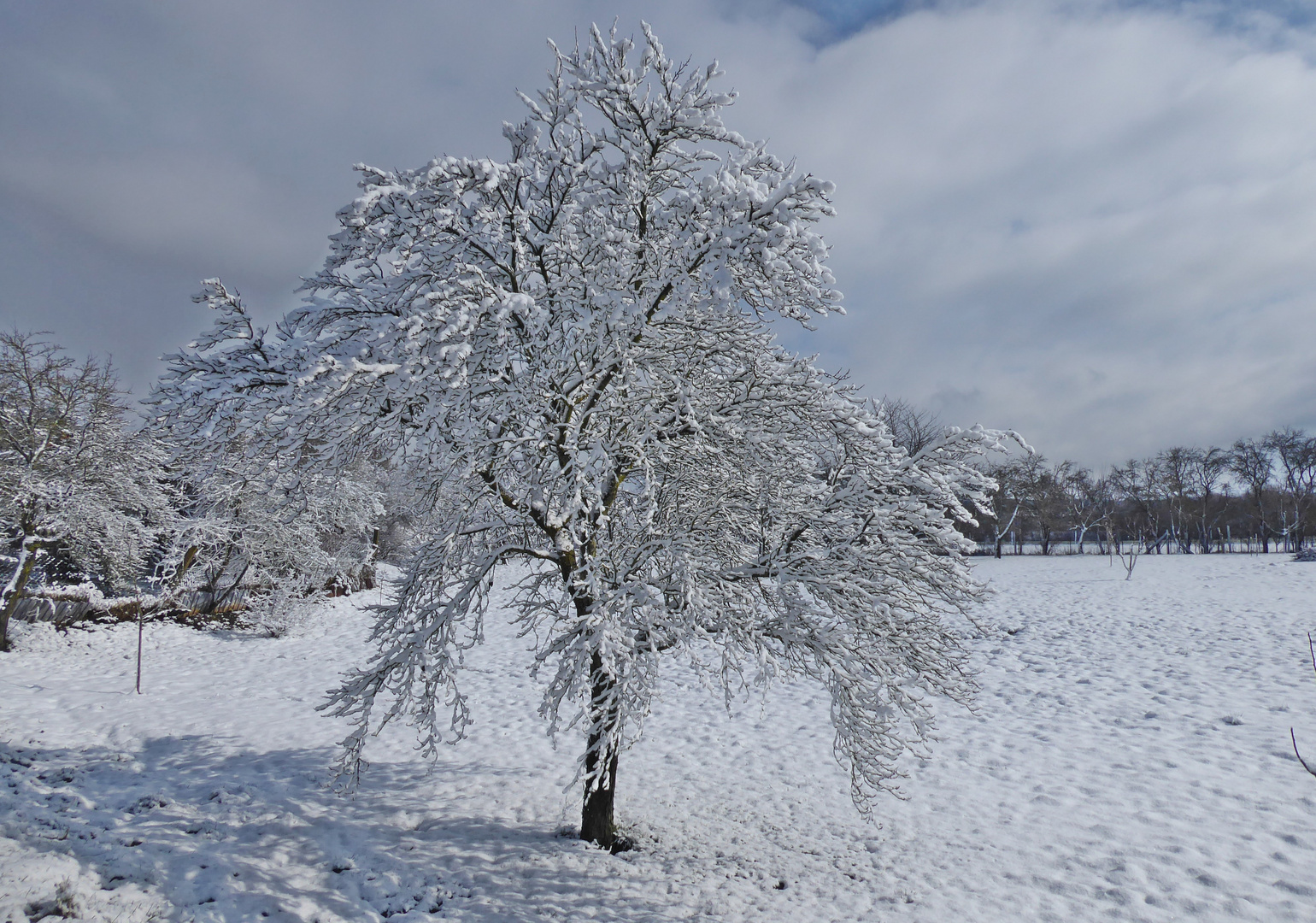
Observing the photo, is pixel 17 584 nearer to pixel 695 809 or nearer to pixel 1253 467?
pixel 695 809

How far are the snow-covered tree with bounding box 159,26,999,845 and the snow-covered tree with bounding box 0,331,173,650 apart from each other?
11.9 meters

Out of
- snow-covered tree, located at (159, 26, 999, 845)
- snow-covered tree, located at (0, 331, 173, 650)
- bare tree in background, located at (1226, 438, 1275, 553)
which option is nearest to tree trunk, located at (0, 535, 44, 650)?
snow-covered tree, located at (0, 331, 173, 650)

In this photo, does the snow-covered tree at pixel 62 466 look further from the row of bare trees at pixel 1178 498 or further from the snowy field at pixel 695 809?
the row of bare trees at pixel 1178 498

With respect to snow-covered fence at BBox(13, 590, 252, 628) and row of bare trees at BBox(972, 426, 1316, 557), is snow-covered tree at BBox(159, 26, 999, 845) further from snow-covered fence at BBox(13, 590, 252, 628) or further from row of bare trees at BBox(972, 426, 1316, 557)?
row of bare trees at BBox(972, 426, 1316, 557)

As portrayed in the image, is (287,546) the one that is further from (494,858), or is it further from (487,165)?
(487,165)

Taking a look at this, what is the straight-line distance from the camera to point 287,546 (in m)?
17.3

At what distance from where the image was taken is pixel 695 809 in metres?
7.30

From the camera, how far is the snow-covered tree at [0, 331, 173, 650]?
12750 millimetres

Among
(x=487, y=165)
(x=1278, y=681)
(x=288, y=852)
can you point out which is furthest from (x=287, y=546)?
(x=1278, y=681)

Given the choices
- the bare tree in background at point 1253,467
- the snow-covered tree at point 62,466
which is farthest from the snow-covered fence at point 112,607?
the bare tree in background at point 1253,467

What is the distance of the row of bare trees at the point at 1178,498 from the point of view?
1671 inches

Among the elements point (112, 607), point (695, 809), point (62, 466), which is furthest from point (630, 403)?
point (112, 607)

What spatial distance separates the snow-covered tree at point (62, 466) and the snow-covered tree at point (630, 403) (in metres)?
11.9

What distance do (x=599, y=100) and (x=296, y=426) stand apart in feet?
12.2
